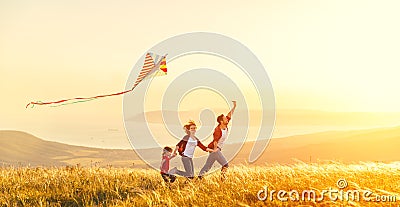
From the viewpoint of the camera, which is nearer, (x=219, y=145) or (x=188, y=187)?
(x=188, y=187)

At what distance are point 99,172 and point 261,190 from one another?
6686mm

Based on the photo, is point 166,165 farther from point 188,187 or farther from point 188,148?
point 188,187

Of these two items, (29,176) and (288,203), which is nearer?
(288,203)

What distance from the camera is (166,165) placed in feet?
42.1

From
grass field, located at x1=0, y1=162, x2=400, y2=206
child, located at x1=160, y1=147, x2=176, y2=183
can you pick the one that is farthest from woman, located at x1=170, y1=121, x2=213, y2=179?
grass field, located at x1=0, y1=162, x2=400, y2=206

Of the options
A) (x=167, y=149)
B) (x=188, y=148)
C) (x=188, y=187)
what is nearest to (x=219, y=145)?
(x=188, y=148)

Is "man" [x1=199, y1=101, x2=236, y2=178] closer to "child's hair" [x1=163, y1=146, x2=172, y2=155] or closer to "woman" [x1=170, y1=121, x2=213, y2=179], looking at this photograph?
"woman" [x1=170, y1=121, x2=213, y2=179]

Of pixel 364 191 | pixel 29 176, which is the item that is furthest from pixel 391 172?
pixel 29 176

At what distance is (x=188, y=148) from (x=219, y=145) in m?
0.85

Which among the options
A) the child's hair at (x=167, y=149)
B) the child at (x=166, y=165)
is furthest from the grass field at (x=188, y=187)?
the child's hair at (x=167, y=149)

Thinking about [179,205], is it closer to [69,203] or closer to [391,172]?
[69,203]

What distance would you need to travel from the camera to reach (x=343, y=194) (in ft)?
26.6

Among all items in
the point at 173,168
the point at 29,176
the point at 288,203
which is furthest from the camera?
the point at 29,176

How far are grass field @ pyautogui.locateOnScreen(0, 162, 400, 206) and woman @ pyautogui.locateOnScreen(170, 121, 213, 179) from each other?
12.9 inches
